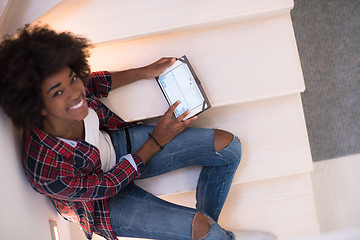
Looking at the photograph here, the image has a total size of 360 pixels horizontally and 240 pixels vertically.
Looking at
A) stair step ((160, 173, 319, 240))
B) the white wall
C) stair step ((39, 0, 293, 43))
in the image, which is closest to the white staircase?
stair step ((39, 0, 293, 43))

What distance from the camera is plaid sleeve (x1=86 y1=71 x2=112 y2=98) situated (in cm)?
124

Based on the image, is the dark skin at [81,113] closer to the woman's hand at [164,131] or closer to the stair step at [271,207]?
the woman's hand at [164,131]

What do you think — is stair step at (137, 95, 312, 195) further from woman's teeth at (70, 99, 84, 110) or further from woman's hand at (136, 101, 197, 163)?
woman's teeth at (70, 99, 84, 110)

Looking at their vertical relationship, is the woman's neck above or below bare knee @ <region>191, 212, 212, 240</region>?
above

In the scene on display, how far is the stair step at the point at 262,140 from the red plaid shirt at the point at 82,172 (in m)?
0.25

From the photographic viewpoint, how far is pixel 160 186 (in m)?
1.41

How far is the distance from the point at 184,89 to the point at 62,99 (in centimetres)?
43

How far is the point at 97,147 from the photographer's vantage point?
3.83 ft

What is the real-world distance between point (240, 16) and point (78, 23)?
21.5 inches

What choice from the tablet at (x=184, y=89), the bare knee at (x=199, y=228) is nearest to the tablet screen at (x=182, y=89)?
the tablet at (x=184, y=89)

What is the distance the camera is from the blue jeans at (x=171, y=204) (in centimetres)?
121

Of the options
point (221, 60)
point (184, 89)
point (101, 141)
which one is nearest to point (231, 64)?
point (221, 60)

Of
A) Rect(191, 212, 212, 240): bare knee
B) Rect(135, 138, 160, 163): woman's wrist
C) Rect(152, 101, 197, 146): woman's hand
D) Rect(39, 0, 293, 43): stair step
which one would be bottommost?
Rect(191, 212, 212, 240): bare knee

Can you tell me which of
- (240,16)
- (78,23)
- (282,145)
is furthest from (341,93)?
(78,23)
